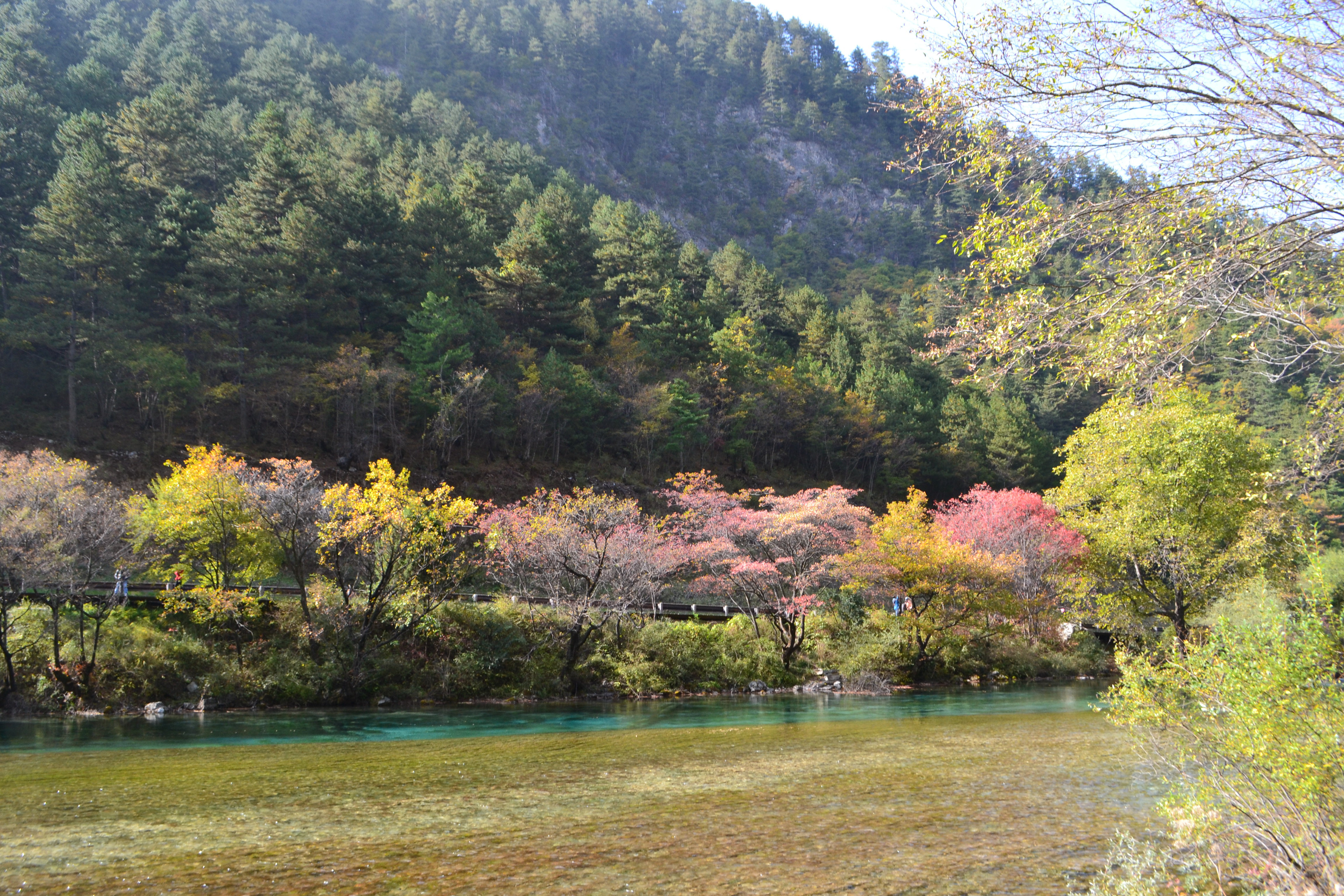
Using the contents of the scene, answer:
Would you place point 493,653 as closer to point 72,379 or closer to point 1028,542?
point 1028,542

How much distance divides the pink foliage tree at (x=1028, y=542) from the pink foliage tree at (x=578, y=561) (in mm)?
14460

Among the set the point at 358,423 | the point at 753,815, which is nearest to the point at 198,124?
the point at 358,423

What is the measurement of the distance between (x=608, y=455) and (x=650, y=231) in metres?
21.9

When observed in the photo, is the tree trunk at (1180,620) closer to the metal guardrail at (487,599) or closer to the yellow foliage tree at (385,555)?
the metal guardrail at (487,599)

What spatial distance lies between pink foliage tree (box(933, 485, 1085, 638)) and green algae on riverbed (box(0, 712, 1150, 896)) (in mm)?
20222

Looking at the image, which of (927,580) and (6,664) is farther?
(927,580)

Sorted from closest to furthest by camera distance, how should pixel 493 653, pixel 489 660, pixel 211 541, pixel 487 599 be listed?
pixel 211 541, pixel 489 660, pixel 493 653, pixel 487 599

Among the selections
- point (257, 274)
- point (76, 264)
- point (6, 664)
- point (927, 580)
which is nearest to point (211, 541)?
point (6, 664)

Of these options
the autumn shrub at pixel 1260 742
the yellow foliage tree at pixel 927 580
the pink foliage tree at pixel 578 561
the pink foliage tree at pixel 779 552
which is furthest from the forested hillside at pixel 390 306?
the pink foliage tree at pixel 578 561

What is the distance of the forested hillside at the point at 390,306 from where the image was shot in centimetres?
4197

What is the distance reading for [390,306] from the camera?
49375 mm

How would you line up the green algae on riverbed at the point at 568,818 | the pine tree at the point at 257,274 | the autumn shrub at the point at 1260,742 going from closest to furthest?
the autumn shrub at the point at 1260,742, the green algae on riverbed at the point at 568,818, the pine tree at the point at 257,274

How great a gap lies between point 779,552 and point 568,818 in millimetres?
23360

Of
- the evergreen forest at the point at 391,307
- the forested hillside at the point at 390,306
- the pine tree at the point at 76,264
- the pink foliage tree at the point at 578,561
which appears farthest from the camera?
the forested hillside at the point at 390,306
